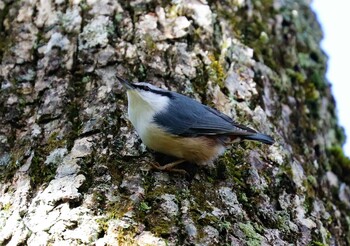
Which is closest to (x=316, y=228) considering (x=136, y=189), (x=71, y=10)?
(x=136, y=189)

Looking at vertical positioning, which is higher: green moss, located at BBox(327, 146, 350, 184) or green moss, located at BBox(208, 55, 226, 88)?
green moss, located at BBox(208, 55, 226, 88)

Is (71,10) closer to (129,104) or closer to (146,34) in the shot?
(146,34)

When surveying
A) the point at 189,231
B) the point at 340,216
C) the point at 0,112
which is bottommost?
the point at 340,216

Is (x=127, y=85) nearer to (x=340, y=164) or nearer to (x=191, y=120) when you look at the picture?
(x=191, y=120)

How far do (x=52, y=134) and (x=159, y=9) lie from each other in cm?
102

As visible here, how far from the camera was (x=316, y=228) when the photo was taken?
243 centimetres

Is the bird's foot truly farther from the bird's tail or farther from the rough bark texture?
the bird's tail

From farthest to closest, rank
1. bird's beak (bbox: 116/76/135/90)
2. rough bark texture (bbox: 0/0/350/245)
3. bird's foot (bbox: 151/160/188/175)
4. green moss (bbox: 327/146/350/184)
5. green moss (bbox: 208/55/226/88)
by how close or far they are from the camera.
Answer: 1. green moss (bbox: 327/146/350/184)
2. green moss (bbox: 208/55/226/88)
3. bird's beak (bbox: 116/76/135/90)
4. bird's foot (bbox: 151/160/188/175)
5. rough bark texture (bbox: 0/0/350/245)

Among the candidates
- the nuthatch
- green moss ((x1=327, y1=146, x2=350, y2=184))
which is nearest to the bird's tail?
the nuthatch

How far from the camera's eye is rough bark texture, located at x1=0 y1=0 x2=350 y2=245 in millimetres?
2092

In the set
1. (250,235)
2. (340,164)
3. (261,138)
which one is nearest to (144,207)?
(250,235)

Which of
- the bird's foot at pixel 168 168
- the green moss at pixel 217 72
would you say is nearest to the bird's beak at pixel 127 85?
the bird's foot at pixel 168 168

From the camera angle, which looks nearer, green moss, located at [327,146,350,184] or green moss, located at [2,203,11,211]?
green moss, located at [2,203,11,211]

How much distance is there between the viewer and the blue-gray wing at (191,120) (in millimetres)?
2523
